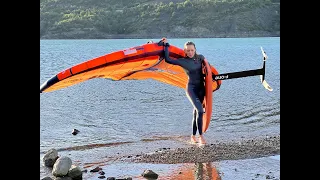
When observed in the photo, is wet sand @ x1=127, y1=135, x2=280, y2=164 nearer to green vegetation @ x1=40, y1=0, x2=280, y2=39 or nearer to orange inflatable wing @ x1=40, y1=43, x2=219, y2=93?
orange inflatable wing @ x1=40, y1=43, x2=219, y2=93

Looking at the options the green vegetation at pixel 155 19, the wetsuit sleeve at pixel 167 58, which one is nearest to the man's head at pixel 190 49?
the wetsuit sleeve at pixel 167 58

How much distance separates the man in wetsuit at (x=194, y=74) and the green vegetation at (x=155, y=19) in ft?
91.0

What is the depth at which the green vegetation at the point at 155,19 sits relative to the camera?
34.7m

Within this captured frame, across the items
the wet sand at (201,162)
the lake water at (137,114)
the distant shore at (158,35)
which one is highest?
the distant shore at (158,35)

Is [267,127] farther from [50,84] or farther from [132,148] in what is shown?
[50,84]

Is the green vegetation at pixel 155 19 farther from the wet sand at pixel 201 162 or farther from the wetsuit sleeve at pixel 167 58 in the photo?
the wetsuit sleeve at pixel 167 58

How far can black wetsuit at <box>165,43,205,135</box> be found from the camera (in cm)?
519

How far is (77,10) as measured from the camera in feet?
123

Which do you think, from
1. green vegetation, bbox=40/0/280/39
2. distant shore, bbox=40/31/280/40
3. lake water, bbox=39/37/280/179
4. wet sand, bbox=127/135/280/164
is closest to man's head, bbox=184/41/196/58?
wet sand, bbox=127/135/280/164

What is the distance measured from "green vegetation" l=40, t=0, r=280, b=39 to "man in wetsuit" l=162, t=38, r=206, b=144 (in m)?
27.7

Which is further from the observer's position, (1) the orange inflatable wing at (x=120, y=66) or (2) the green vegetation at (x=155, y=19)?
(2) the green vegetation at (x=155, y=19)

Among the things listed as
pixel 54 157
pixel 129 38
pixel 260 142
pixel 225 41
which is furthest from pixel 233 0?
pixel 54 157

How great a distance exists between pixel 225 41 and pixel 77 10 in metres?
12.2

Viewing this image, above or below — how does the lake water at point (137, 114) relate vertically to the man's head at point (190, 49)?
below
